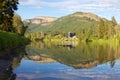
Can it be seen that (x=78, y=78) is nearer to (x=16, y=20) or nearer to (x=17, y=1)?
(x=17, y=1)

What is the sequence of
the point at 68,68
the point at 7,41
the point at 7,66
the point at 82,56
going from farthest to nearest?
the point at 82,56, the point at 7,41, the point at 68,68, the point at 7,66

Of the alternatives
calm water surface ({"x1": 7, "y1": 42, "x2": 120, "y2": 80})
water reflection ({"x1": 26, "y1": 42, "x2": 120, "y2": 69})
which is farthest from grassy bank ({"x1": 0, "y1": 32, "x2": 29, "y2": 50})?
water reflection ({"x1": 26, "y1": 42, "x2": 120, "y2": 69})

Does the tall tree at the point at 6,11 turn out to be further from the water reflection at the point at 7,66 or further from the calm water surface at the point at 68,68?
the water reflection at the point at 7,66

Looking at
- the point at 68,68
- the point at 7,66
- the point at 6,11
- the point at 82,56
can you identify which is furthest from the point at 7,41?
the point at 6,11

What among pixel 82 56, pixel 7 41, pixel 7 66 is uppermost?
pixel 7 41

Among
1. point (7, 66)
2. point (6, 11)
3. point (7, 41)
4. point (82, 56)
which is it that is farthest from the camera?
point (6, 11)

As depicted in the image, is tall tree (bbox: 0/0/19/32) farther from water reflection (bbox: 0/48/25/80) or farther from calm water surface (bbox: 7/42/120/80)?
water reflection (bbox: 0/48/25/80)

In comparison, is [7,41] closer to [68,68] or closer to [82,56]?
[82,56]

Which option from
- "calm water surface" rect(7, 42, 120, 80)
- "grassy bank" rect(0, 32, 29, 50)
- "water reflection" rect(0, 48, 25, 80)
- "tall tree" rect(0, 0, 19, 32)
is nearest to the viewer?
"water reflection" rect(0, 48, 25, 80)

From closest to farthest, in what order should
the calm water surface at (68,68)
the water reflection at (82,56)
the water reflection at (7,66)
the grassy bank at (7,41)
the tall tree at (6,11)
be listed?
the water reflection at (7,66)
the calm water surface at (68,68)
the water reflection at (82,56)
the grassy bank at (7,41)
the tall tree at (6,11)

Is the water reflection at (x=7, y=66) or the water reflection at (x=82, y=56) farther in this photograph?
the water reflection at (x=82, y=56)

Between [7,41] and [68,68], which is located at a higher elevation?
[7,41]

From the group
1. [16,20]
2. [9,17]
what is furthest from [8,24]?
[16,20]

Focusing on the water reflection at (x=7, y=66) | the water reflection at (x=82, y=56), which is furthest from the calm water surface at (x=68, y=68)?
the water reflection at (x=7, y=66)
